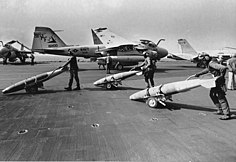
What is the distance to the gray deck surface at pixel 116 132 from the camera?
3490mm

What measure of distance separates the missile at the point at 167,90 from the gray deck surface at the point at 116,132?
0.94 feet

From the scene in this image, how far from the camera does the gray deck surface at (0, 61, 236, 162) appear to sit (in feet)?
11.5

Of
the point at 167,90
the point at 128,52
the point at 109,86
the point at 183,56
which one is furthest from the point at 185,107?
the point at 183,56

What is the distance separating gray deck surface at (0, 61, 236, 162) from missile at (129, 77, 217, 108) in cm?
29

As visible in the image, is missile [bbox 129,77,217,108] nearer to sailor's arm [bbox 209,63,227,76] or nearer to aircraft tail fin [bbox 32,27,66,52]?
sailor's arm [bbox 209,63,227,76]

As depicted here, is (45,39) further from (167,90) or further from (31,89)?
(167,90)

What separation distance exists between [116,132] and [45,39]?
2359cm

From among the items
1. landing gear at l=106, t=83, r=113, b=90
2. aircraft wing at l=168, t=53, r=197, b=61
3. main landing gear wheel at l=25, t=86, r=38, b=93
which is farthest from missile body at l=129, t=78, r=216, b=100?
aircraft wing at l=168, t=53, r=197, b=61

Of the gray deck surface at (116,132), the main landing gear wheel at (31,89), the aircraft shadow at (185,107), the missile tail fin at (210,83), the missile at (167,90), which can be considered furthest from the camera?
the main landing gear wheel at (31,89)

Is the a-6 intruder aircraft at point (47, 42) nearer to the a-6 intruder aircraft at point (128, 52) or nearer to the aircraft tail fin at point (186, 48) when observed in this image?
the a-6 intruder aircraft at point (128, 52)

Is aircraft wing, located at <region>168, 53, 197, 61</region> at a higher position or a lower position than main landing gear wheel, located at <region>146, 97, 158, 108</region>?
higher

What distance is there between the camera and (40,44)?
2536 cm

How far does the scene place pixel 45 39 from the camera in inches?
993

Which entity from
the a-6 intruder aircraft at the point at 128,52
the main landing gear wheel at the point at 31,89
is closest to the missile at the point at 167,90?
the main landing gear wheel at the point at 31,89
